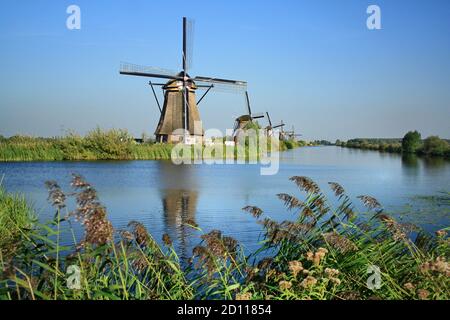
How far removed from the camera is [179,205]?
10211 millimetres

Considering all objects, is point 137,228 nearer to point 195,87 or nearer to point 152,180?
point 152,180

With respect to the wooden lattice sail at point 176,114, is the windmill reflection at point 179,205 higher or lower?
lower

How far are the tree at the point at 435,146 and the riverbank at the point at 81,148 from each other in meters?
20.0

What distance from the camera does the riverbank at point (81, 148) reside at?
25688 mm

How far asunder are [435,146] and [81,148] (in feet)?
82.8

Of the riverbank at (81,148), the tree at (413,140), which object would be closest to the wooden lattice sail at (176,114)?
the riverbank at (81,148)

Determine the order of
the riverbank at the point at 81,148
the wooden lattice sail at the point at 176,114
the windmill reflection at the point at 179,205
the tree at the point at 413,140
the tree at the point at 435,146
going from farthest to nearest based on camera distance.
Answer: the tree at the point at 413,140, the tree at the point at 435,146, the wooden lattice sail at the point at 176,114, the riverbank at the point at 81,148, the windmill reflection at the point at 179,205

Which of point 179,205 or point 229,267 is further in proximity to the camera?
point 179,205

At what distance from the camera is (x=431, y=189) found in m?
13.1

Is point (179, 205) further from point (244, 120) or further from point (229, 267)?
point (244, 120)

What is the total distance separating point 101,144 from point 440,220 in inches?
881

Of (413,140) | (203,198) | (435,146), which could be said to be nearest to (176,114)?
(203,198)

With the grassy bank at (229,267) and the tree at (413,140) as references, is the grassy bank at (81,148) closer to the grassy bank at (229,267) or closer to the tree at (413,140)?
the tree at (413,140)
